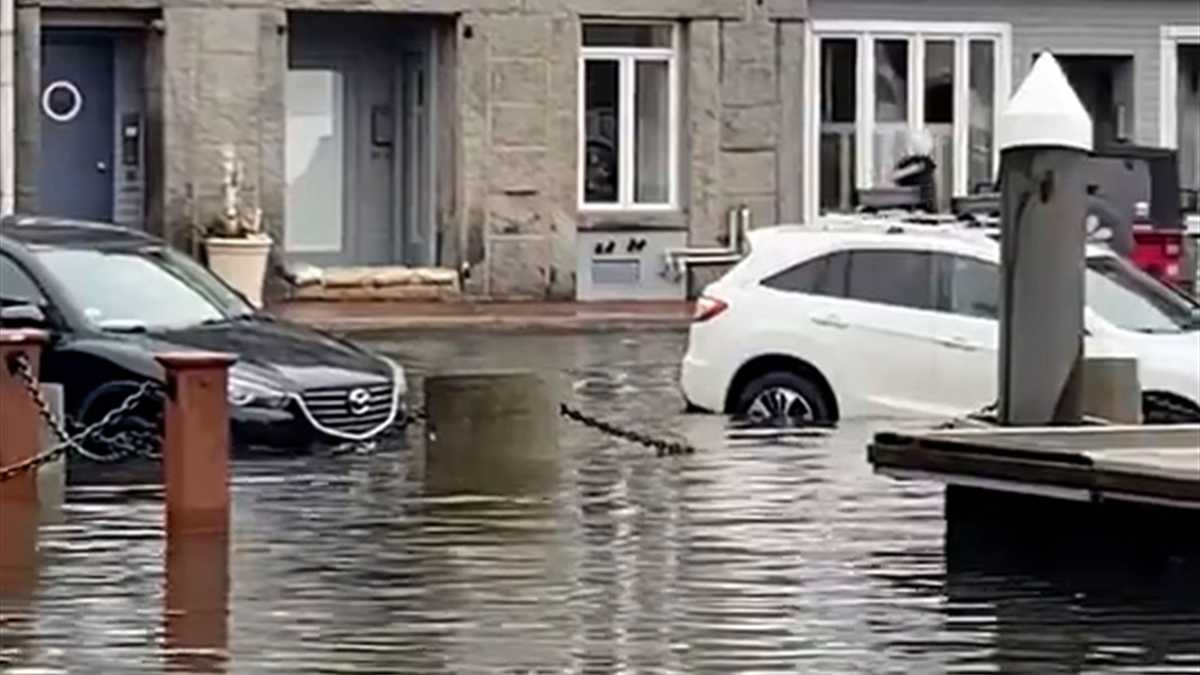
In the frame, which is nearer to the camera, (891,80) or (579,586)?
(579,586)

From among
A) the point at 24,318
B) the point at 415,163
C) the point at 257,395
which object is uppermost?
the point at 415,163

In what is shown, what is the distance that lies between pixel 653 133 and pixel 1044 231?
22.7 m

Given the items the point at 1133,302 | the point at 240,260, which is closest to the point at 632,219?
the point at 240,260

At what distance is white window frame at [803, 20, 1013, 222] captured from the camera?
37438 millimetres

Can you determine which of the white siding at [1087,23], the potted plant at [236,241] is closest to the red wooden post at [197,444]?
Answer: the potted plant at [236,241]

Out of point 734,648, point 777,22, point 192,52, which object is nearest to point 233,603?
point 734,648

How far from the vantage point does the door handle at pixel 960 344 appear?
2044cm

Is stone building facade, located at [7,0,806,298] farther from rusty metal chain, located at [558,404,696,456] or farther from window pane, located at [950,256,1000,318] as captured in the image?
window pane, located at [950,256,1000,318]

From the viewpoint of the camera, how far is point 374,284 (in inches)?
1385

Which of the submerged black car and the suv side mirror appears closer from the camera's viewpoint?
the submerged black car

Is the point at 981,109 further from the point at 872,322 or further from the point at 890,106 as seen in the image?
the point at 872,322

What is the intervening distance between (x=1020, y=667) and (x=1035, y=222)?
12.4ft

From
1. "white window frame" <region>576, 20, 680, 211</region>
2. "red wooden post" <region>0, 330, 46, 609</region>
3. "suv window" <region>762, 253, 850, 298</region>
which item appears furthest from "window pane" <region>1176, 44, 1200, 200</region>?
"red wooden post" <region>0, 330, 46, 609</region>

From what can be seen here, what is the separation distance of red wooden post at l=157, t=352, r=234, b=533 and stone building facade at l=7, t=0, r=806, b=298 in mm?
19356
